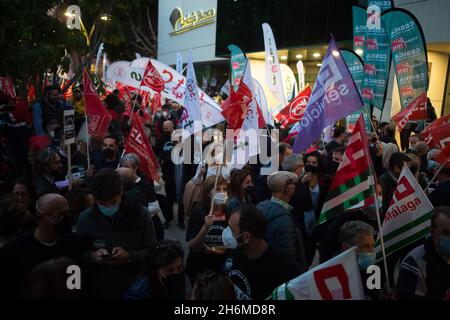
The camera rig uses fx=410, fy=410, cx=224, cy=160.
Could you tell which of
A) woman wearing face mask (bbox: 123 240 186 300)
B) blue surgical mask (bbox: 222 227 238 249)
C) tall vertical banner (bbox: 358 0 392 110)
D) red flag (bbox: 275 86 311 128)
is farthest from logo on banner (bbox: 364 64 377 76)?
woman wearing face mask (bbox: 123 240 186 300)

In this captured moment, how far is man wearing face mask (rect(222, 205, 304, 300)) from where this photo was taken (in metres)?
2.62

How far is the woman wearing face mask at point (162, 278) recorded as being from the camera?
268cm

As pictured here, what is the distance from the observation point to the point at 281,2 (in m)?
21.8

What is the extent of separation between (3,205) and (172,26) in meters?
35.3

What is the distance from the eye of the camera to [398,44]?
31.4 ft

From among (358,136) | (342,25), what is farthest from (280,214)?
(342,25)

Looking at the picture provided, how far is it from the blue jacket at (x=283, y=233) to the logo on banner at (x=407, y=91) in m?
6.89

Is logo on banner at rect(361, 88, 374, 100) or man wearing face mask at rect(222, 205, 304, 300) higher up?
logo on banner at rect(361, 88, 374, 100)

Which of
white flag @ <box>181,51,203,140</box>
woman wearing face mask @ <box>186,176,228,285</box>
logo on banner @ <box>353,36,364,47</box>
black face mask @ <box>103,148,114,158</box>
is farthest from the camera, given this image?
logo on banner @ <box>353,36,364,47</box>

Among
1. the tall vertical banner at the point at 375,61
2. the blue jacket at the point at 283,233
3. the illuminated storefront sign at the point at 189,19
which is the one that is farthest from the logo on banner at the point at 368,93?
the illuminated storefront sign at the point at 189,19

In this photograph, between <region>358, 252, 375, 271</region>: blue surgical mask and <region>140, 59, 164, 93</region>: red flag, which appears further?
<region>140, 59, 164, 93</region>: red flag

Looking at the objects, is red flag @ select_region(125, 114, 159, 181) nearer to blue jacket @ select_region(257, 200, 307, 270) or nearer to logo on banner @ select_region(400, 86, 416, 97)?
blue jacket @ select_region(257, 200, 307, 270)

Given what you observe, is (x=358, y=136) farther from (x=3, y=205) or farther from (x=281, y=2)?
(x=281, y=2)

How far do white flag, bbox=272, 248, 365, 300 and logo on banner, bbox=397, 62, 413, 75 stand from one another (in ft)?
27.4
